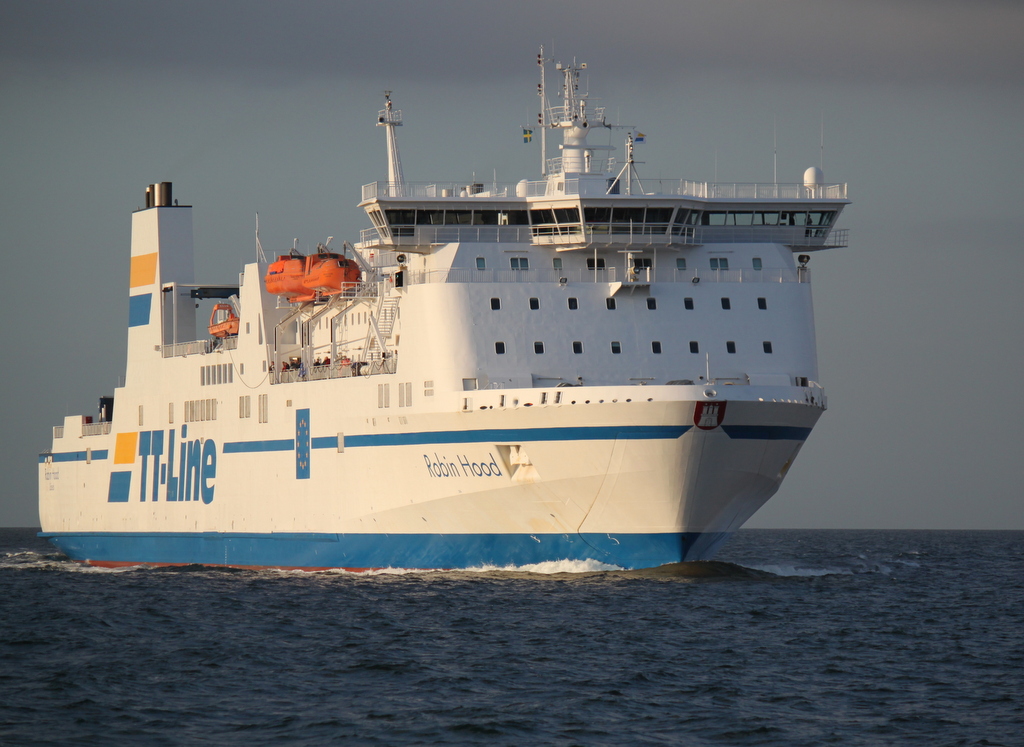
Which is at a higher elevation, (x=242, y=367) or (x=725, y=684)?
(x=242, y=367)

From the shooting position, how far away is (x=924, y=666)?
72.6 ft

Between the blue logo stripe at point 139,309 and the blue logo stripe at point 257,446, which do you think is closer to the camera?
the blue logo stripe at point 257,446

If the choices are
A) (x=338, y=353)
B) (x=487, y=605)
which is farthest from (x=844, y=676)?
(x=338, y=353)

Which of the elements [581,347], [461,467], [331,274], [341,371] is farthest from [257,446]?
[581,347]

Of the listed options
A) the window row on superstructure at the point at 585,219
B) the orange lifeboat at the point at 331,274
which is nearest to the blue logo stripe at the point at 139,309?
the orange lifeboat at the point at 331,274

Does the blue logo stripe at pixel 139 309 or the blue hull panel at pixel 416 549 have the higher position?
the blue logo stripe at pixel 139 309

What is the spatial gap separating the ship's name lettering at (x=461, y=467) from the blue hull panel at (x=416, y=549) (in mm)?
1499

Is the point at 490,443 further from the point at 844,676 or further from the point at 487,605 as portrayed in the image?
the point at 844,676

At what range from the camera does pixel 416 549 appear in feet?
110

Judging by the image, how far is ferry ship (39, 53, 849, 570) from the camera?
29.9 metres

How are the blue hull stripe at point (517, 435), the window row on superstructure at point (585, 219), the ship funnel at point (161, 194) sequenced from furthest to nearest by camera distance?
the ship funnel at point (161, 194), the window row on superstructure at point (585, 219), the blue hull stripe at point (517, 435)

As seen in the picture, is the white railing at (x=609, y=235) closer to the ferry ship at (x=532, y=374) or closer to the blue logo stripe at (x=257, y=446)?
the ferry ship at (x=532, y=374)

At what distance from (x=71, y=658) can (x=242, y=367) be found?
60.3 feet

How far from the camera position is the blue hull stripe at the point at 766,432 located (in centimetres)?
2962
